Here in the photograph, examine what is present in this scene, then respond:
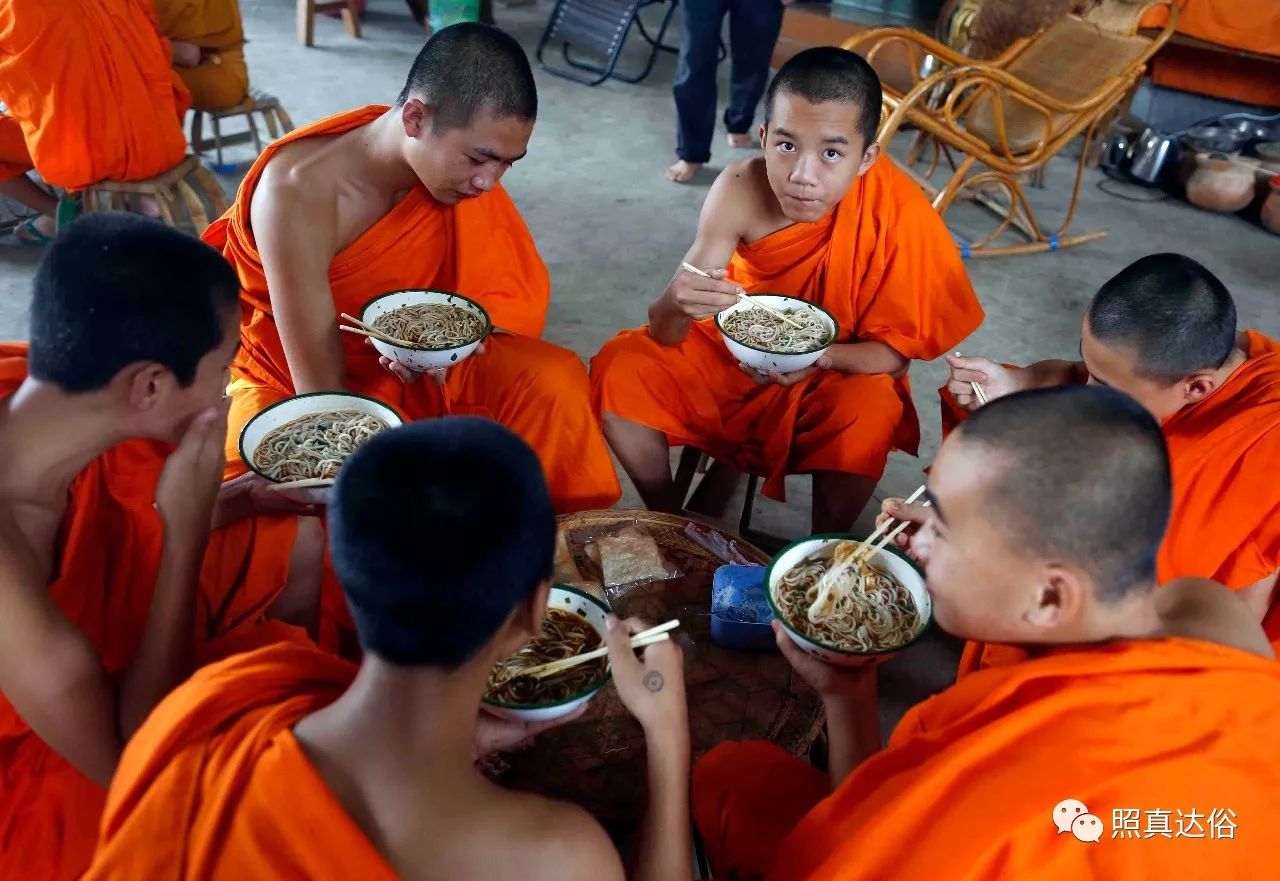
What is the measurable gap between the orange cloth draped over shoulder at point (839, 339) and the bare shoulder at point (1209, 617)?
1.51 m

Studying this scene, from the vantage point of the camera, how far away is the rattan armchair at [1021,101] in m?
5.89

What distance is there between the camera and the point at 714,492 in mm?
4102

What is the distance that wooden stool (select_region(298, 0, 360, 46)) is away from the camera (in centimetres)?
924

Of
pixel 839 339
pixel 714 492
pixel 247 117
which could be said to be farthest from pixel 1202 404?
pixel 247 117

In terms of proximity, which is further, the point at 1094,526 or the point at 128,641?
the point at 128,641

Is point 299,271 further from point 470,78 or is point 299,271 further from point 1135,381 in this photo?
point 1135,381

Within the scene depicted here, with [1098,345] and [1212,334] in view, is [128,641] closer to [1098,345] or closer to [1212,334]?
[1098,345]

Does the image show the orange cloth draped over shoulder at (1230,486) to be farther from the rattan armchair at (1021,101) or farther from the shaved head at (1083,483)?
the rattan armchair at (1021,101)

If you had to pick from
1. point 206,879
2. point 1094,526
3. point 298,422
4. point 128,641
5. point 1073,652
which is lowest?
point 128,641

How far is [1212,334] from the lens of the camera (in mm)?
2479

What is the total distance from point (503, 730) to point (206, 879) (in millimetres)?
630

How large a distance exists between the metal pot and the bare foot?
12.1 feet

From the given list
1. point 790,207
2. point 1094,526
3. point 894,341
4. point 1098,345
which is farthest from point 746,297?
point 1094,526

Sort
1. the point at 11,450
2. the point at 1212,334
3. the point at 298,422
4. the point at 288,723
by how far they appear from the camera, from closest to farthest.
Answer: the point at 288,723, the point at 11,450, the point at 1212,334, the point at 298,422
